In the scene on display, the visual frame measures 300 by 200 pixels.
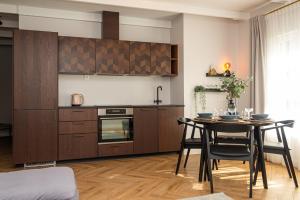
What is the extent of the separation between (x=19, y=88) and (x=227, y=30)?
3.92m

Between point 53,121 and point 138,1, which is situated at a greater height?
point 138,1

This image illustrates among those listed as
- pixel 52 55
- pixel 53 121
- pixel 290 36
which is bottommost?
pixel 53 121

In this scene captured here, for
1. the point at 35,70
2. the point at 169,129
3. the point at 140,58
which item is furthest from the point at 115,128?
the point at 35,70

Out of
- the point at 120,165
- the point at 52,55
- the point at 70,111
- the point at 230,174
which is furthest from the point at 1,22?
the point at 230,174

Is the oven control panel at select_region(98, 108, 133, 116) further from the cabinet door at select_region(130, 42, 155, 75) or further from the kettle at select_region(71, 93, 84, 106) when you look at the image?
the cabinet door at select_region(130, 42, 155, 75)

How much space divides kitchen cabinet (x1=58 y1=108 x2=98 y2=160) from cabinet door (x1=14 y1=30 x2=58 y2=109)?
296mm

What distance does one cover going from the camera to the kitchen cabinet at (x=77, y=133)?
411cm

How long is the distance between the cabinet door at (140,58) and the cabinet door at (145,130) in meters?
0.73

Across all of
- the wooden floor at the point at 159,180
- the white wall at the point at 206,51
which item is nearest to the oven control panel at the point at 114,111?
the wooden floor at the point at 159,180

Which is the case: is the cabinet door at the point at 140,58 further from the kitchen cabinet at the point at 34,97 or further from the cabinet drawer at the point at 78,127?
the kitchen cabinet at the point at 34,97

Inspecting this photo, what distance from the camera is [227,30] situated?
5.21m

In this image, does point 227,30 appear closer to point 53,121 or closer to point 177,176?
point 177,176

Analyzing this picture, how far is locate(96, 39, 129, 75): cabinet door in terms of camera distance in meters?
4.51

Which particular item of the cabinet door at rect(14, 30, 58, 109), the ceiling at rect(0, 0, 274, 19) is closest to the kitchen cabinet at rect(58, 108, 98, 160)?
the cabinet door at rect(14, 30, 58, 109)
